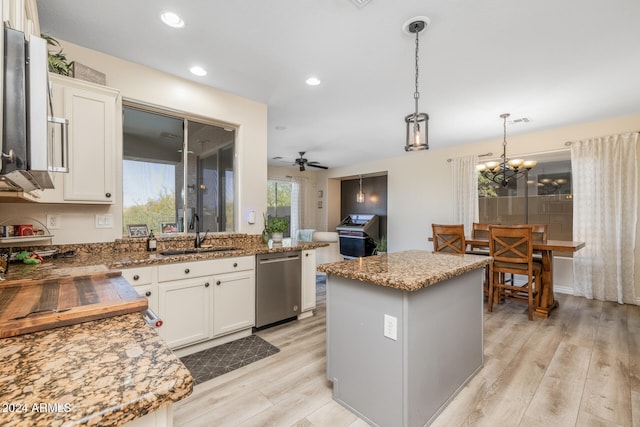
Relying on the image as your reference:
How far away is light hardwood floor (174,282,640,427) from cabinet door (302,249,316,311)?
370 millimetres

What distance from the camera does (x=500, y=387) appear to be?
1982 millimetres

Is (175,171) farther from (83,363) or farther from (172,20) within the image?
(83,363)

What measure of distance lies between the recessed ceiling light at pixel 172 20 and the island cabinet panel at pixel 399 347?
2.10 meters

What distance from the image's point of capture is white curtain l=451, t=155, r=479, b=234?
5164mm

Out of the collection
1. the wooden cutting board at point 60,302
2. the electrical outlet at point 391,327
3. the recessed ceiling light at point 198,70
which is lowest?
the electrical outlet at point 391,327

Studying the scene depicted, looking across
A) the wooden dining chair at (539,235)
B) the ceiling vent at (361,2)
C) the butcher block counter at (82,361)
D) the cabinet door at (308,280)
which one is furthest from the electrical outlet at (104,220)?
the wooden dining chair at (539,235)

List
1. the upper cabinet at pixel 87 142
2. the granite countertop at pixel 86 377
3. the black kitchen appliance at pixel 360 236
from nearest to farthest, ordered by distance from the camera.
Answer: the granite countertop at pixel 86 377 < the upper cabinet at pixel 87 142 < the black kitchen appliance at pixel 360 236

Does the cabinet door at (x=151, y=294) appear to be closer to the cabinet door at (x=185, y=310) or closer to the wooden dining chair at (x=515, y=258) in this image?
the cabinet door at (x=185, y=310)

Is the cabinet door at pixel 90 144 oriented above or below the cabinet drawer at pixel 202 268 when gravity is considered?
above

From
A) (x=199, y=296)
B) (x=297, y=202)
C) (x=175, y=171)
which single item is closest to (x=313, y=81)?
(x=175, y=171)

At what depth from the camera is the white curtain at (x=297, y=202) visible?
26.0ft

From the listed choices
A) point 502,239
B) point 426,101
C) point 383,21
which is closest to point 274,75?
point 383,21

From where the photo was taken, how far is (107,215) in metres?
2.51

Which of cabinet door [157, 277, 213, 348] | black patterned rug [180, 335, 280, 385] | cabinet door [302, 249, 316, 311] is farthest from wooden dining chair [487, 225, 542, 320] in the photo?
cabinet door [157, 277, 213, 348]
